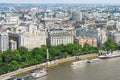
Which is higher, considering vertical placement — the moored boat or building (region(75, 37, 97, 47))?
building (region(75, 37, 97, 47))

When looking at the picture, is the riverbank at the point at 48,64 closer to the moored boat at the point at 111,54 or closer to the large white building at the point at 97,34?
the moored boat at the point at 111,54

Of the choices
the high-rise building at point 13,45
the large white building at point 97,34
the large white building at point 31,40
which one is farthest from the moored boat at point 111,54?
the high-rise building at point 13,45

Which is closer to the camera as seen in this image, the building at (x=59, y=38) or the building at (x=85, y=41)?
the building at (x=59, y=38)

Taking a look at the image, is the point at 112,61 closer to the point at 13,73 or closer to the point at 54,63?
the point at 54,63

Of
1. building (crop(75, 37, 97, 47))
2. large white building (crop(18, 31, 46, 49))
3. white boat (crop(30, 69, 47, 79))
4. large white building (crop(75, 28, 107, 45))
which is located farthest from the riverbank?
large white building (crop(75, 28, 107, 45))

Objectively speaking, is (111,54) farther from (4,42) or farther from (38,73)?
(38,73)

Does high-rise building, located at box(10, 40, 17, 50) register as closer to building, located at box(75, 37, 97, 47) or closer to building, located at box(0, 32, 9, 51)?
building, located at box(0, 32, 9, 51)
